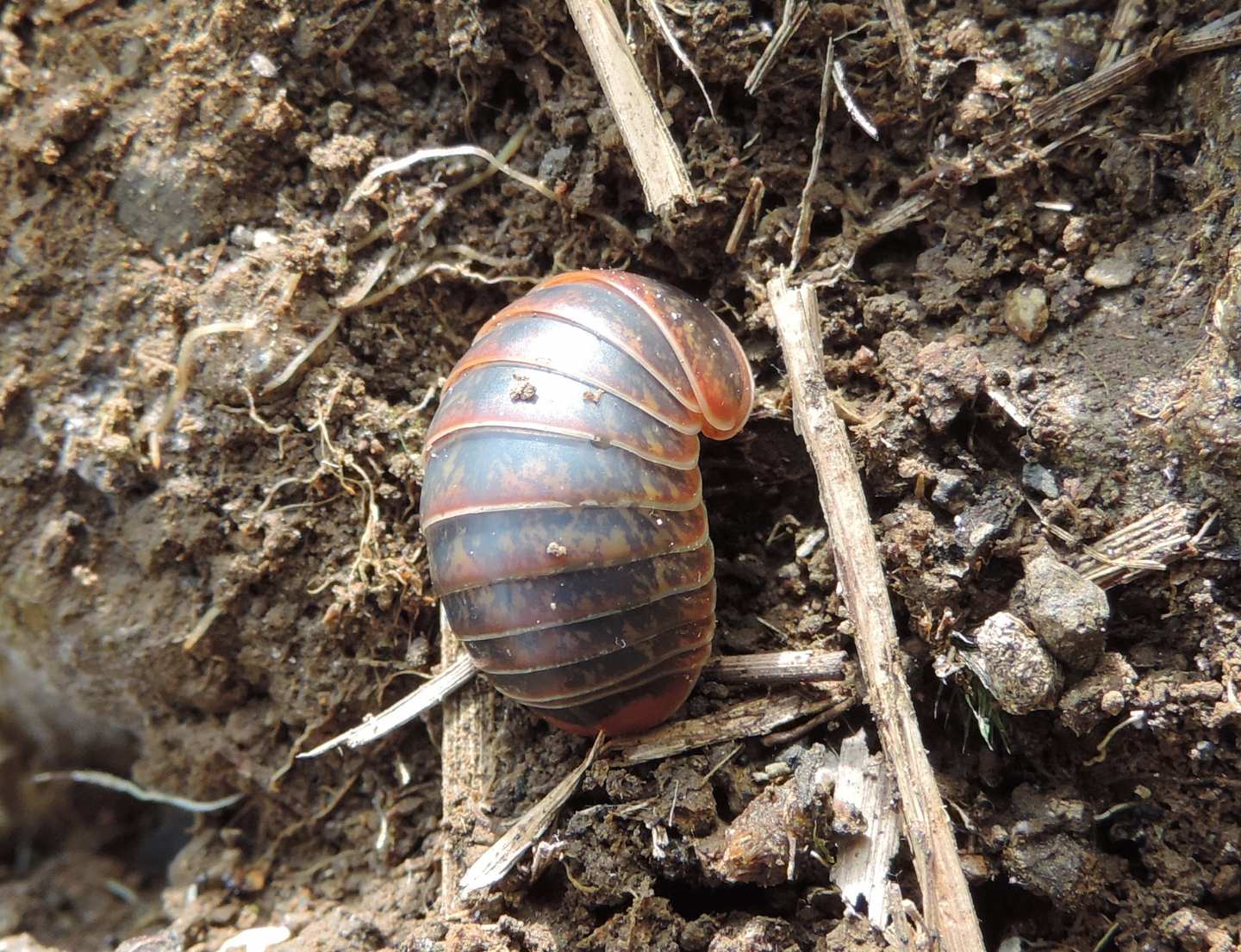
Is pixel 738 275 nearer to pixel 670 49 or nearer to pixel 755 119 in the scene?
pixel 755 119

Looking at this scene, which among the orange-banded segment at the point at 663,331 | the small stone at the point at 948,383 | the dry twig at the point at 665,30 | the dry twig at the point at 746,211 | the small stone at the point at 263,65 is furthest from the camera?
the small stone at the point at 263,65

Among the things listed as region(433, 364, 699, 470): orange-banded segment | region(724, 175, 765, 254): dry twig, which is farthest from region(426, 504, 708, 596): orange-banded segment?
region(724, 175, 765, 254): dry twig

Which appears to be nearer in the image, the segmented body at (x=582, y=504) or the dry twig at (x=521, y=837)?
the segmented body at (x=582, y=504)

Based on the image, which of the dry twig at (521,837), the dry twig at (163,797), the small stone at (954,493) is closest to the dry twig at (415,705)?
the dry twig at (521,837)

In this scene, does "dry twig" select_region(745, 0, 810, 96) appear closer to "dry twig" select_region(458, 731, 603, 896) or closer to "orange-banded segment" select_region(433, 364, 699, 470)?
"orange-banded segment" select_region(433, 364, 699, 470)

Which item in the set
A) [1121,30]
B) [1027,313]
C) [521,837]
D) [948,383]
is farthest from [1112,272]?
[521,837]

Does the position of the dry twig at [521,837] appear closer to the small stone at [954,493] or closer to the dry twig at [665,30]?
the small stone at [954,493]
